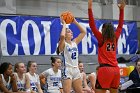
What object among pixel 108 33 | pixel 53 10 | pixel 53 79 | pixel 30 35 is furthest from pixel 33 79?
pixel 53 10

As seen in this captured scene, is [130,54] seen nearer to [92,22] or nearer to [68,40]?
[68,40]

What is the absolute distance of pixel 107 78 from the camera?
5.21 m

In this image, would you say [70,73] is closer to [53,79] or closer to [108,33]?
[108,33]

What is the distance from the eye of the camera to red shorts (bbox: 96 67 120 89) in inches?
205

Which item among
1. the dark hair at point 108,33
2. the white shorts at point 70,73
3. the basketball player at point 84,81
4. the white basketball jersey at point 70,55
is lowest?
the basketball player at point 84,81

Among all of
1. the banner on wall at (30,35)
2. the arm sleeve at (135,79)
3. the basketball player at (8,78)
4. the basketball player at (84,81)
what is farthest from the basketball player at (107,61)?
the banner on wall at (30,35)

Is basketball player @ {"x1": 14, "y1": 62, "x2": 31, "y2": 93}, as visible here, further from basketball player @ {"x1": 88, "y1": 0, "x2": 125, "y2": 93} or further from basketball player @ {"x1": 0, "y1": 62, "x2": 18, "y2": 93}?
basketball player @ {"x1": 88, "y1": 0, "x2": 125, "y2": 93}

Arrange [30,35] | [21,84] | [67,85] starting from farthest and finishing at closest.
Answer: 1. [30,35]
2. [21,84]
3. [67,85]

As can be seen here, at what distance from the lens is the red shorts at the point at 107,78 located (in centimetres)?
521

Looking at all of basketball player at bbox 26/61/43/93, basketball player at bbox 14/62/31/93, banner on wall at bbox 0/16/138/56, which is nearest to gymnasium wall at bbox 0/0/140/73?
banner on wall at bbox 0/16/138/56

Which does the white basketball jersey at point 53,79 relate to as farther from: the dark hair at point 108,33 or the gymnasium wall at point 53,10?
the dark hair at point 108,33

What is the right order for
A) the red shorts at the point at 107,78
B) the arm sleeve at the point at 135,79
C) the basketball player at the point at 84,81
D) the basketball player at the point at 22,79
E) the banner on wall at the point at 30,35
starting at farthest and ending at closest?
the banner on wall at the point at 30,35 → the basketball player at the point at 84,81 → the basketball player at the point at 22,79 → the arm sleeve at the point at 135,79 → the red shorts at the point at 107,78

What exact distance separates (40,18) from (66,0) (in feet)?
7.77

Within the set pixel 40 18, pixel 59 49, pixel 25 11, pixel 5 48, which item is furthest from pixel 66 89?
pixel 25 11
